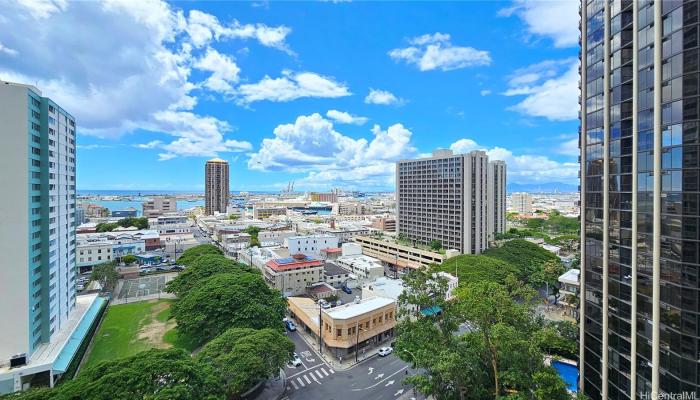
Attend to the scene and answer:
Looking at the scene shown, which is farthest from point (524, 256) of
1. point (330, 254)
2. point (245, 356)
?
point (245, 356)

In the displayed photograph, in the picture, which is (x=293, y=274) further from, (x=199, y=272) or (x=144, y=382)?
(x=144, y=382)

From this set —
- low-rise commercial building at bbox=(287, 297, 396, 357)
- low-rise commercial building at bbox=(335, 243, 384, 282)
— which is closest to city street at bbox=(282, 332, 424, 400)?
low-rise commercial building at bbox=(287, 297, 396, 357)

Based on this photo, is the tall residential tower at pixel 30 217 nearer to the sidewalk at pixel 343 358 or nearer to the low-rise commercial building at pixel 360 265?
the sidewalk at pixel 343 358

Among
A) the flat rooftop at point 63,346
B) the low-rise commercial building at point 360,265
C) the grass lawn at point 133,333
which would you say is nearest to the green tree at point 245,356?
the grass lawn at point 133,333

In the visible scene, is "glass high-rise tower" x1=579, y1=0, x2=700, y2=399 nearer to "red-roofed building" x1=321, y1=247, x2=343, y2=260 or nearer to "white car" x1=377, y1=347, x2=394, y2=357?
"white car" x1=377, y1=347, x2=394, y2=357

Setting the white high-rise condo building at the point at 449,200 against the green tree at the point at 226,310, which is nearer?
the green tree at the point at 226,310
